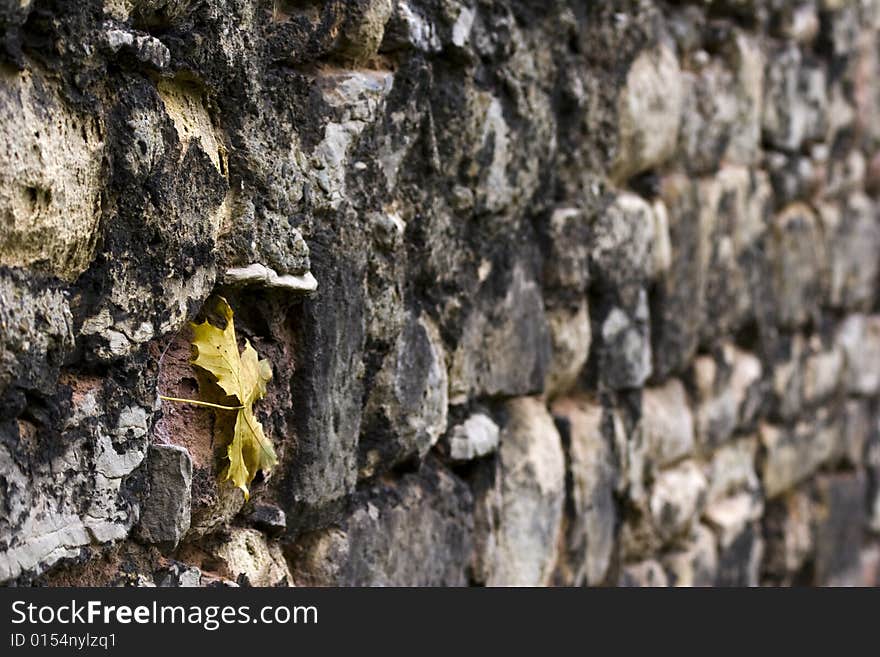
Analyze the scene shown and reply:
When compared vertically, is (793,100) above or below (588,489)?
above

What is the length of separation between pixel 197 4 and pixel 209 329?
342mm

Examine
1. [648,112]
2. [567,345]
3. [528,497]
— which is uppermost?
[648,112]

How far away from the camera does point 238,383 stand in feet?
4.62

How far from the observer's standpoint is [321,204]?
5.05 feet

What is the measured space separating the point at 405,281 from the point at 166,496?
0.56 m

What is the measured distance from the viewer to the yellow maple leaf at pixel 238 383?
4.55 feet

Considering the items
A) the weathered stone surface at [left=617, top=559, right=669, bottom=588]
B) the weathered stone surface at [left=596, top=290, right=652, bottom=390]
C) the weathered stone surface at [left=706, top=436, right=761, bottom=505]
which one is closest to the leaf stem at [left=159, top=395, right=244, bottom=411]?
the weathered stone surface at [left=596, top=290, right=652, bottom=390]

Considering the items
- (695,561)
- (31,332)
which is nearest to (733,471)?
(695,561)

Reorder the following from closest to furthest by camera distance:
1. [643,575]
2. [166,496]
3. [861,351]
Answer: [166,496] → [643,575] → [861,351]

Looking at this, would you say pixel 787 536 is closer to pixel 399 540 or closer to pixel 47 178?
pixel 399 540

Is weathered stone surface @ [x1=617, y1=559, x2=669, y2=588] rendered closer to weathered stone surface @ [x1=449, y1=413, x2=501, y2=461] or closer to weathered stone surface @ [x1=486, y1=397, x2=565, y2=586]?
weathered stone surface @ [x1=486, y1=397, x2=565, y2=586]

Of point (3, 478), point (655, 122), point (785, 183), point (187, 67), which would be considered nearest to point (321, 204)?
point (187, 67)

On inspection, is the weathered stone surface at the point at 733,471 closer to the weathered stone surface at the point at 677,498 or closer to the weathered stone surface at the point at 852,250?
the weathered stone surface at the point at 677,498

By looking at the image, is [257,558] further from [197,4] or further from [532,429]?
[532,429]
